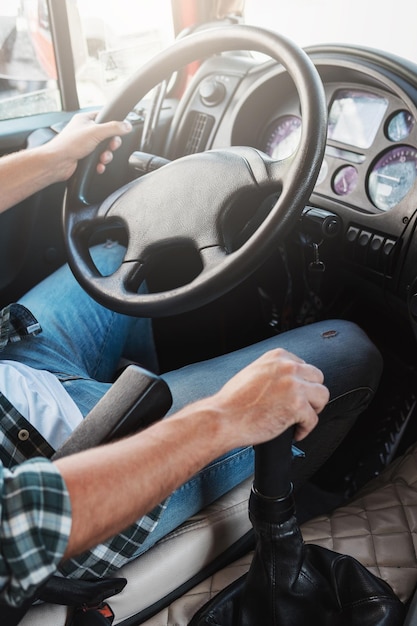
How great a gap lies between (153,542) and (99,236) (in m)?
0.85

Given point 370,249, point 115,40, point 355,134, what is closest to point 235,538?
point 370,249

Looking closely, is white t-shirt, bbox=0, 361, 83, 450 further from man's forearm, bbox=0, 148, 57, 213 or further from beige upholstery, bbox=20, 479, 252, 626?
man's forearm, bbox=0, 148, 57, 213

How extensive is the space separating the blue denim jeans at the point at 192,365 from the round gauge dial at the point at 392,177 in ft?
0.78

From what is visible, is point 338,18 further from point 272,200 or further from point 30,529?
point 30,529

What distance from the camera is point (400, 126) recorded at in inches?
→ 46.4

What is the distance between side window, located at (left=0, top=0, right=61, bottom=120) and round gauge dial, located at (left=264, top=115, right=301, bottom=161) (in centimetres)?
64

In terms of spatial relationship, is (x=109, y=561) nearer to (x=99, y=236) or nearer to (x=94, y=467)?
(x=94, y=467)

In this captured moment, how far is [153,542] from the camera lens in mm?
861

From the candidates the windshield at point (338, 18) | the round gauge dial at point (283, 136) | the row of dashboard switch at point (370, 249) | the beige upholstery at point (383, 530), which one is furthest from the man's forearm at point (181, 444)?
the windshield at point (338, 18)

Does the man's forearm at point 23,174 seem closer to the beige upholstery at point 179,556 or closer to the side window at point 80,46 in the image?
the side window at point 80,46

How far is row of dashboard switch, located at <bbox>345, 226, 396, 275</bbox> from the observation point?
1.14 m

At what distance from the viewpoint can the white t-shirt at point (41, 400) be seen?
2.89 feet

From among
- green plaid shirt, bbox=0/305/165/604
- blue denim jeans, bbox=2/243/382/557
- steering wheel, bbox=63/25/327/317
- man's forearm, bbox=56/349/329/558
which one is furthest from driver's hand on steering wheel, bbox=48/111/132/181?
green plaid shirt, bbox=0/305/165/604

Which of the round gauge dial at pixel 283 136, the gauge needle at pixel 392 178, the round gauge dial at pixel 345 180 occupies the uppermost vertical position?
the round gauge dial at pixel 283 136
